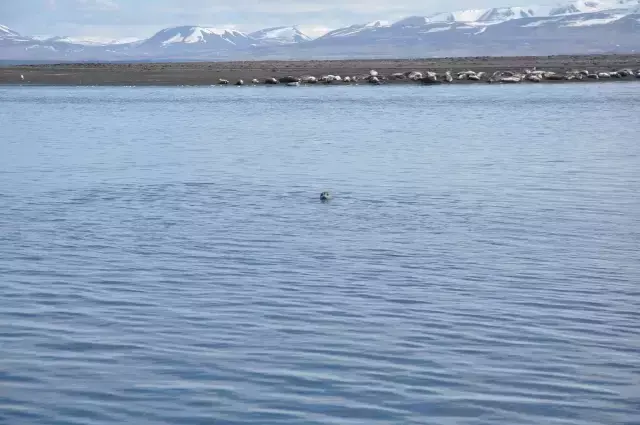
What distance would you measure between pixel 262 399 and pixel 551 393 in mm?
2316

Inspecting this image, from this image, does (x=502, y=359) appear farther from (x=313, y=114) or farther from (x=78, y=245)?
(x=313, y=114)

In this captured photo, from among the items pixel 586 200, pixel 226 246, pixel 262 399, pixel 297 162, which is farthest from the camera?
pixel 297 162

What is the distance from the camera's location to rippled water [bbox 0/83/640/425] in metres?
8.84

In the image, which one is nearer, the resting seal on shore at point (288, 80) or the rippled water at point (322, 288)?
the rippled water at point (322, 288)

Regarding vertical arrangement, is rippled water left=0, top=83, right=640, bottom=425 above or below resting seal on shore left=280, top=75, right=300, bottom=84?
below

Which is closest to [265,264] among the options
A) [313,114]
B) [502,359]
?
[502,359]

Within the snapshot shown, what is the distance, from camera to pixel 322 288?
12.6 m

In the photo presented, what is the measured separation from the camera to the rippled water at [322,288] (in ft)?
29.0

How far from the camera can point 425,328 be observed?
35.4ft

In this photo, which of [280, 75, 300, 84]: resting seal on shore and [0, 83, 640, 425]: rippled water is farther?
[280, 75, 300, 84]: resting seal on shore

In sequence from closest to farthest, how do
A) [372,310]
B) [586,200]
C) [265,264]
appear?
[372,310]
[265,264]
[586,200]

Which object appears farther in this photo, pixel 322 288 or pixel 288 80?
pixel 288 80

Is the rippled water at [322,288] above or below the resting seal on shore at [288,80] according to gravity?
below

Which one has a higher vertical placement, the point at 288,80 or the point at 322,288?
the point at 288,80
